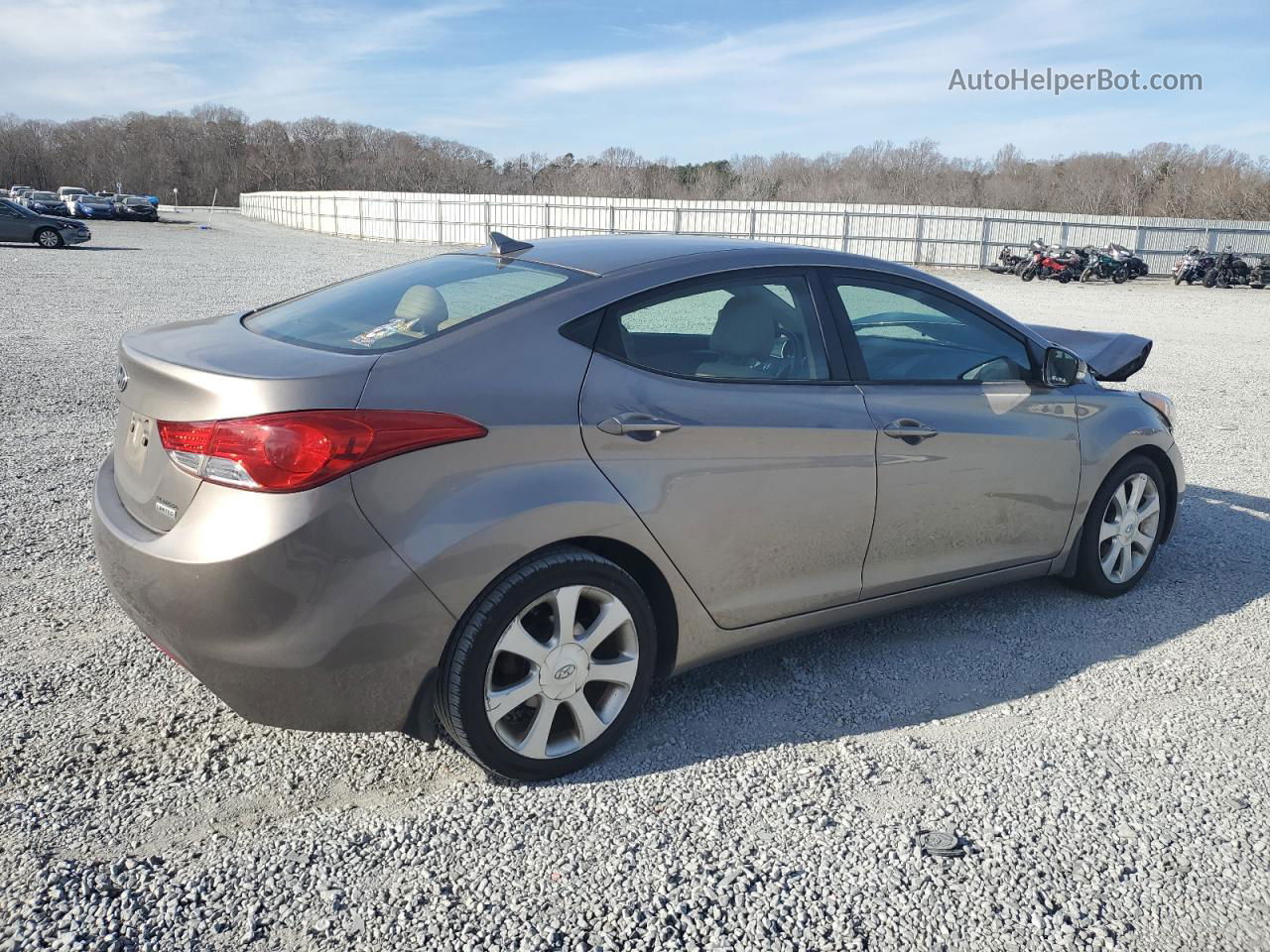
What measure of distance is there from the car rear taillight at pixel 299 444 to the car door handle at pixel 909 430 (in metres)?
1.74

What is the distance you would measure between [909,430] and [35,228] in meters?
32.9

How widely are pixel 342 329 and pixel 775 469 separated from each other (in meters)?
1.47

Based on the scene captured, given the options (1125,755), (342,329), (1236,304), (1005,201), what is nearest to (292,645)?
(342,329)

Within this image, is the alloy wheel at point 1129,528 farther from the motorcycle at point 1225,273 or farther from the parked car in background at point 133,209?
the parked car in background at point 133,209

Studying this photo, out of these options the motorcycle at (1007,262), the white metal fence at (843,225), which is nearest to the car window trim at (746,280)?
the white metal fence at (843,225)

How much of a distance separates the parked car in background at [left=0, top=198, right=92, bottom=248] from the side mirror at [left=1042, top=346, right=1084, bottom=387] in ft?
107

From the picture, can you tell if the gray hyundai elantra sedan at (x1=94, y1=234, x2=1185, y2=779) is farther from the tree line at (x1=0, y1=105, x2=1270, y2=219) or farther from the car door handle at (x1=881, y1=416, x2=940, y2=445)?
the tree line at (x1=0, y1=105, x2=1270, y2=219)

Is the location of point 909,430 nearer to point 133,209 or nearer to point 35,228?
point 35,228

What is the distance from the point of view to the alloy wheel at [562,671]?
2895 mm

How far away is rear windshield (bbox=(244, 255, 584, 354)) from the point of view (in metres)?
3.04

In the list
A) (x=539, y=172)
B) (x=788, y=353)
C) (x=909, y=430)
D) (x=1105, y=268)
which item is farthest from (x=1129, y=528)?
(x=539, y=172)

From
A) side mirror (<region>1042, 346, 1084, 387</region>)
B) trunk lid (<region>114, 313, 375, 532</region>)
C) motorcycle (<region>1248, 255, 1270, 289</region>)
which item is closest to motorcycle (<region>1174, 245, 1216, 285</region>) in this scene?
motorcycle (<region>1248, 255, 1270, 289</region>)

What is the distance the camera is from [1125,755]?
3324 mm

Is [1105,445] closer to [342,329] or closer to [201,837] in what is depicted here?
[342,329]
